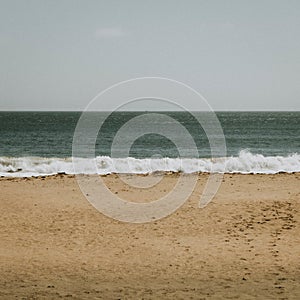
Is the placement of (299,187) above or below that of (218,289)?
above

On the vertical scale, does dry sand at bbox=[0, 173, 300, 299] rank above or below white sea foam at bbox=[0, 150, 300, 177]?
below

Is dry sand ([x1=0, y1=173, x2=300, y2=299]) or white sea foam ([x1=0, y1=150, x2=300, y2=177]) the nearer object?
dry sand ([x1=0, y1=173, x2=300, y2=299])

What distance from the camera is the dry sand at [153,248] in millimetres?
7621

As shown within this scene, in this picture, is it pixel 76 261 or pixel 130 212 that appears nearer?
pixel 76 261

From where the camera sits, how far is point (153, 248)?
9953 millimetres

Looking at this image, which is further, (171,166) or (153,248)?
(171,166)

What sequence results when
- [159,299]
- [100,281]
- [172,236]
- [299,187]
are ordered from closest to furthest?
[159,299] → [100,281] → [172,236] → [299,187]

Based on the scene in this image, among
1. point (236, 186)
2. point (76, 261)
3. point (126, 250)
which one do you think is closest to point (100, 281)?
point (76, 261)

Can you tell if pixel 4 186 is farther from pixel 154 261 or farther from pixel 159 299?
pixel 159 299

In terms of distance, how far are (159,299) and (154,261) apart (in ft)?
6.55

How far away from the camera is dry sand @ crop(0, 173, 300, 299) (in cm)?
762

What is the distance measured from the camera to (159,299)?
710 centimetres

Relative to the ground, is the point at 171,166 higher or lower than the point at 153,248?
higher

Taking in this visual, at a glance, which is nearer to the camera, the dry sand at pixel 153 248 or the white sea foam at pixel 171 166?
the dry sand at pixel 153 248
